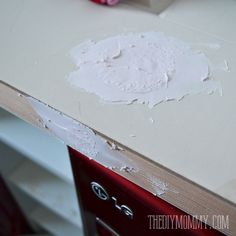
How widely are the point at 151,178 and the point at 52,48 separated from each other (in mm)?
224

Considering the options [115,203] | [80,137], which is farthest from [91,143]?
[115,203]

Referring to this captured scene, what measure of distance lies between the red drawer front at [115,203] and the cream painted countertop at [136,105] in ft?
0.27

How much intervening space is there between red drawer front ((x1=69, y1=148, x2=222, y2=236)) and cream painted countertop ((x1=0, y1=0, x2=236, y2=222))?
83 millimetres

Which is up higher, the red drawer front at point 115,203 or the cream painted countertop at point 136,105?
the cream painted countertop at point 136,105

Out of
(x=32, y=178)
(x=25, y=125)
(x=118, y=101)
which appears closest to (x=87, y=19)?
(x=118, y=101)

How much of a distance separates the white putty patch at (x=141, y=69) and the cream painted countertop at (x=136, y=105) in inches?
0.4

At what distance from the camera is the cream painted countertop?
1.24 feet

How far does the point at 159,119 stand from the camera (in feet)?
1.35

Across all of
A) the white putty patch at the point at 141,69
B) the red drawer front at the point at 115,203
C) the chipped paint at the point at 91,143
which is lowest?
the red drawer front at the point at 115,203

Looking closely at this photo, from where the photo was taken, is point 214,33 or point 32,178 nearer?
point 214,33

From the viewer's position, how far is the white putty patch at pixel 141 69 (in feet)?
1.43

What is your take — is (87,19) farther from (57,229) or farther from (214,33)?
(57,229)

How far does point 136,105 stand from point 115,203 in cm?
15

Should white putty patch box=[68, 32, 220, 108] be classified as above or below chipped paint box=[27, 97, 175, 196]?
above
